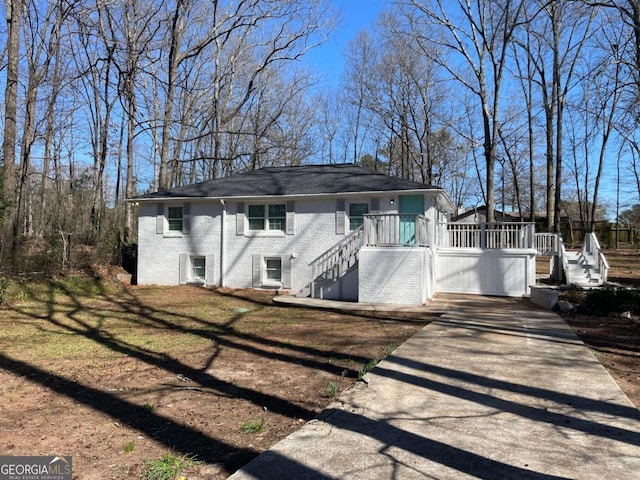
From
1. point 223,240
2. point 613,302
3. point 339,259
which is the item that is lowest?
point 613,302

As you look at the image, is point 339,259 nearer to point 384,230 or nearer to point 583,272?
point 384,230

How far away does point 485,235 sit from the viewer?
45.7 ft

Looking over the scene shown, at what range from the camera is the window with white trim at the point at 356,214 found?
1370 centimetres

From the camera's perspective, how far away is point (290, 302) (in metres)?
11.8

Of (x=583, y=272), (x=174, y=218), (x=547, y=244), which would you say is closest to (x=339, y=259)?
(x=174, y=218)

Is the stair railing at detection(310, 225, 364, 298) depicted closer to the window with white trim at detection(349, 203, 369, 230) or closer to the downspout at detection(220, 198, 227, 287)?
the window with white trim at detection(349, 203, 369, 230)

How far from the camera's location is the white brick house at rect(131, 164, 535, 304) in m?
11.4

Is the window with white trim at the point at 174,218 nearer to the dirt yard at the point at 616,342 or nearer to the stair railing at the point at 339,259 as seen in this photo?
the stair railing at the point at 339,259

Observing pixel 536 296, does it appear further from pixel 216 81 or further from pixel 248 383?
pixel 216 81

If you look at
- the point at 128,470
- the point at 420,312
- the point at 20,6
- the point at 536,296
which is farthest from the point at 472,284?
the point at 20,6

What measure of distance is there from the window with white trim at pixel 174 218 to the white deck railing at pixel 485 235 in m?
8.98

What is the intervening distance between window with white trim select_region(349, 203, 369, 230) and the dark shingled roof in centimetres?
54

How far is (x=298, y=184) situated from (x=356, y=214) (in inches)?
98.7

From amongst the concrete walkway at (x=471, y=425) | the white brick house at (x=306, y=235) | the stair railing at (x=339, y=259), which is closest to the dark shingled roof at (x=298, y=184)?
the white brick house at (x=306, y=235)
